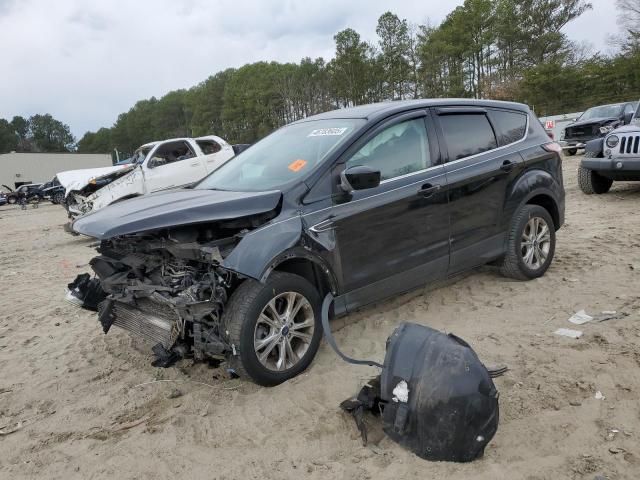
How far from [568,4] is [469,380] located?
1998 inches

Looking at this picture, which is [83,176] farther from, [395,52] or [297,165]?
[395,52]

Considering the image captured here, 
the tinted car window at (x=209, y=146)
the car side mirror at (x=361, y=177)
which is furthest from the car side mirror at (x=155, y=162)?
the car side mirror at (x=361, y=177)

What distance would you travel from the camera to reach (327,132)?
12.6 ft

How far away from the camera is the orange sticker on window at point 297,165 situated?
359cm

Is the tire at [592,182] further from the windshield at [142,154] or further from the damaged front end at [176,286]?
the windshield at [142,154]

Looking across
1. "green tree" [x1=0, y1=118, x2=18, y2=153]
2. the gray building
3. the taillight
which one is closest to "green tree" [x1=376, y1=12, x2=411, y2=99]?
the gray building

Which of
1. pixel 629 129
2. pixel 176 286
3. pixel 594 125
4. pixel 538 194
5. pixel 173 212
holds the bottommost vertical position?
pixel 176 286

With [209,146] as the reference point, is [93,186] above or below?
below

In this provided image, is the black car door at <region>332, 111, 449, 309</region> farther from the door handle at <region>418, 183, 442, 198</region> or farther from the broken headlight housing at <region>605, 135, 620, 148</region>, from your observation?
the broken headlight housing at <region>605, 135, 620, 148</region>

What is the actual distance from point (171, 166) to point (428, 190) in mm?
8554

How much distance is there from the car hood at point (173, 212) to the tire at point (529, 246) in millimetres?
2523

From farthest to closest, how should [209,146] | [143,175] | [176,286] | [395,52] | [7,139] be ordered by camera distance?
[7,139]
[395,52]
[209,146]
[143,175]
[176,286]

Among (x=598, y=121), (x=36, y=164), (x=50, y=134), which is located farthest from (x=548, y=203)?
(x=50, y=134)

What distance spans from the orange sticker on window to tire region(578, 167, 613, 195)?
7665 mm
